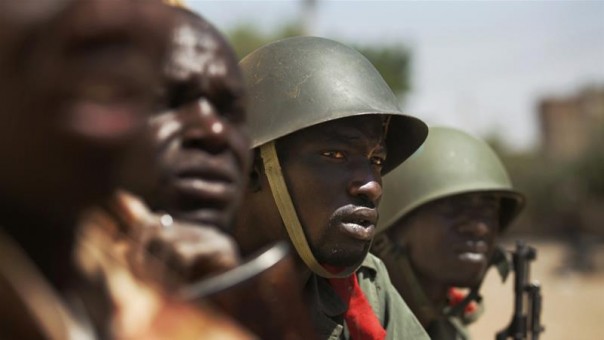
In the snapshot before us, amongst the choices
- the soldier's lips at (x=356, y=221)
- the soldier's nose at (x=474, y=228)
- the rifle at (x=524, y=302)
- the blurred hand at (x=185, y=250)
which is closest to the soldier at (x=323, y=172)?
the soldier's lips at (x=356, y=221)

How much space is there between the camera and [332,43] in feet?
14.2

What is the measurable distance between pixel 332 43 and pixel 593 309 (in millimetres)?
18733

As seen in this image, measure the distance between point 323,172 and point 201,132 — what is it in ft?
6.12

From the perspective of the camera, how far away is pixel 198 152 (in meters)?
2.03

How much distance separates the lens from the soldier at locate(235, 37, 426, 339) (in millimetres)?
3840

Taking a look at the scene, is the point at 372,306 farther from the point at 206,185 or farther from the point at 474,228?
the point at 206,185

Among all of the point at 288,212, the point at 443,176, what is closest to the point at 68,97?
the point at 288,212

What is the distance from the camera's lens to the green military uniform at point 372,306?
158 inches

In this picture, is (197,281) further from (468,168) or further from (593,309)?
(593,309)

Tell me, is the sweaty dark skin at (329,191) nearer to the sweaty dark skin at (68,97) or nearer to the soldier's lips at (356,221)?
the soldier's lips at (356,221)

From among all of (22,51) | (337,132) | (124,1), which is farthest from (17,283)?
(337,132)

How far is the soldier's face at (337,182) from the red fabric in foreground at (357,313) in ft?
0.99

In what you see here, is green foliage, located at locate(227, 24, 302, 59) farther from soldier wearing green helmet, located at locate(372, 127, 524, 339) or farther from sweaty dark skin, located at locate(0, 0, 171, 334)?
sweaty dark skin, located at locate(0, 0, 171, 334)

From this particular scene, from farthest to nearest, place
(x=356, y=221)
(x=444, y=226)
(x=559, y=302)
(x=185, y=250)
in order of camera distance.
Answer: (x=559, y=302), (x=444, y=226), (x=356, y=221), (x=185, y=250)
